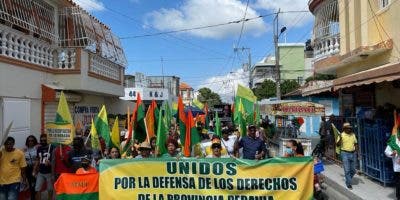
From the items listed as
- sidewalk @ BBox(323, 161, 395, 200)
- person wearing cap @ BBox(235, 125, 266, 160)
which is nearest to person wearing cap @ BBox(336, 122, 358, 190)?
sidewalk @ BBox(323, 161, 395, 200)

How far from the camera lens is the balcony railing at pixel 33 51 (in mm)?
11180

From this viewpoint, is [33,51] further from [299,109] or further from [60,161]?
[299,109]

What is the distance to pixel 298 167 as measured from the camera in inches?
239

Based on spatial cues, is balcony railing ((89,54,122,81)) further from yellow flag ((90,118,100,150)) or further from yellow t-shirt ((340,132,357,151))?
yellow t-shirt ((340,132,357,151))

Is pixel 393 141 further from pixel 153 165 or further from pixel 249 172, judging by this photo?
pixel 153 165

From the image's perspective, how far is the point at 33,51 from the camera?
1278 centimetres

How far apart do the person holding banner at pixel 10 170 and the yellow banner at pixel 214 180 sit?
216cm

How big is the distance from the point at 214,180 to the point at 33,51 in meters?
8.62

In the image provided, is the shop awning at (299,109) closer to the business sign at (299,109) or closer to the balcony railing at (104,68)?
the business sign at (299,109)

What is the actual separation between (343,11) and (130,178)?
1177 centimetres

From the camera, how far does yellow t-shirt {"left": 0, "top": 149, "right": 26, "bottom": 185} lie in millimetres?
7492

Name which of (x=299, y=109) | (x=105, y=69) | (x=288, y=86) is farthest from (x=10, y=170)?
(x=288, y=86)

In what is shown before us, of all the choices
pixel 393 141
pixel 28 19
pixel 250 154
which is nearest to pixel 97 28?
pixel 28 19

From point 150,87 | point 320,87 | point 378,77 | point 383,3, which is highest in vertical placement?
point 383,3
